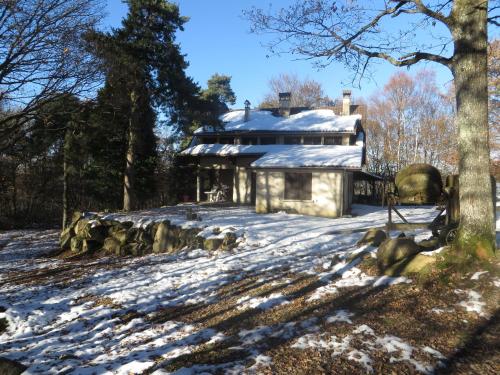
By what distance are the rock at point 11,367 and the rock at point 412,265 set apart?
5.58 metres

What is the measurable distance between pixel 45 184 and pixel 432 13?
27263 millimetres

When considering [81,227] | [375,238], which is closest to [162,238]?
[81,227]

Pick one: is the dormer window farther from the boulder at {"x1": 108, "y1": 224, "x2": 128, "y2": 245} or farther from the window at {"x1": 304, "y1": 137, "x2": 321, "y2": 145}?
the boulder at {"x1": 108, "y1": 224, "x2": 128, "y2": 245}

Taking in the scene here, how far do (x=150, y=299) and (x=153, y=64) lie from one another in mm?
15001

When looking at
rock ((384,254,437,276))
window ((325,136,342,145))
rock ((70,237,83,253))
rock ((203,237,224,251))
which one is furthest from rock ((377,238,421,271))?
window ((325,136,342,145))

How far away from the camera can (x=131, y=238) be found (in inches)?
547

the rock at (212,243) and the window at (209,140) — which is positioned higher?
the window at (209,140)

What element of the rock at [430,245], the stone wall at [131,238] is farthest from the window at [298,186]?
the rock at [430,245]

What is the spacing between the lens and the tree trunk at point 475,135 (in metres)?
5.82

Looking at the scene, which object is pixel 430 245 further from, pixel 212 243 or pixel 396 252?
pixel 212 243

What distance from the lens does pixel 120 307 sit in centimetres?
676

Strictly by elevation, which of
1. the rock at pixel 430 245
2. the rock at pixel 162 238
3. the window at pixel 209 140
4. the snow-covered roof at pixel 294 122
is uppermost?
the snow-covered roof at pixel 294 122

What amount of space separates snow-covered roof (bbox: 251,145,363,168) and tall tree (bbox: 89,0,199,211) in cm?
491

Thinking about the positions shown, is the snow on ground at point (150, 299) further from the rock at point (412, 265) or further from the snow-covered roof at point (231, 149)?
the snow-covered roof at point (231, 149)
